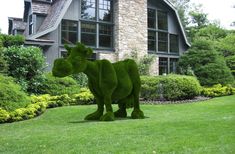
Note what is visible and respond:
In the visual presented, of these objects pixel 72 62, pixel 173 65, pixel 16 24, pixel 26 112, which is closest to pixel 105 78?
pixel 72 62

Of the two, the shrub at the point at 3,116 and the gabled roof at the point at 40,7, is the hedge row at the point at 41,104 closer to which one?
the shrub at the point at 3,116

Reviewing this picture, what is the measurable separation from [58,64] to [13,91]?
377 cm

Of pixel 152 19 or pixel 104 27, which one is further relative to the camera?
pixel 152 19

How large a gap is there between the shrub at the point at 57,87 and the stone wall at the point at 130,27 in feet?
24.2

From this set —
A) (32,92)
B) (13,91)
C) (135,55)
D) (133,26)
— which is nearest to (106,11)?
(133,26)

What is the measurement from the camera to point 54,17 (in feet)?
74.4

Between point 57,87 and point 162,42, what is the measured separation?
43.2ft

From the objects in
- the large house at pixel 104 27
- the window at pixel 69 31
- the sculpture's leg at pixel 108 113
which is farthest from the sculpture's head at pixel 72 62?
the window at pixel 69 31

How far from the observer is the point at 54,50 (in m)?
22.7

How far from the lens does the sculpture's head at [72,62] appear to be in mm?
9984

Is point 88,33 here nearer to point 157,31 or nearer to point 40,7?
point 40,7

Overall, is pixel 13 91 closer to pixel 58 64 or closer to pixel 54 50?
pixel 58 64

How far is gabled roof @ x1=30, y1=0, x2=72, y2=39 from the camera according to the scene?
21.7m

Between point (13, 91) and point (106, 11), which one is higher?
point (106, 11)
